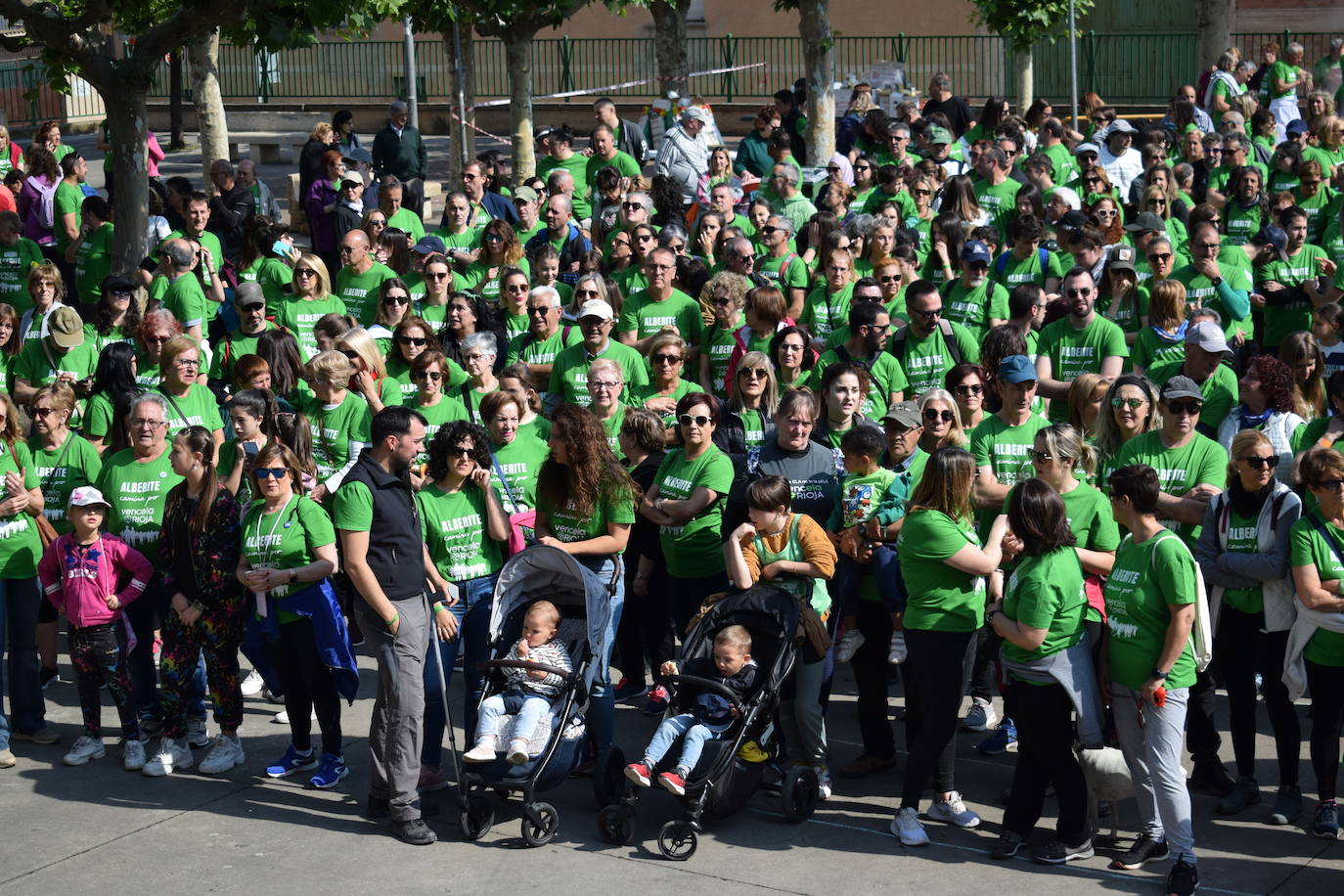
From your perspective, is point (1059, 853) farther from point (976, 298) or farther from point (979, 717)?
point (976, 298)

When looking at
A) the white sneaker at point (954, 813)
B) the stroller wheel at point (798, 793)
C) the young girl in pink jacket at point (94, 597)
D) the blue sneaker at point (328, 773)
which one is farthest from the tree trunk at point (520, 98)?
the white sneaker at point (954, 813)

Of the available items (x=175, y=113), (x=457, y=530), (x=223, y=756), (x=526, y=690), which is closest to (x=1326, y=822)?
(x=526, y=690)

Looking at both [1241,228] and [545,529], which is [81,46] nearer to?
[545,529]

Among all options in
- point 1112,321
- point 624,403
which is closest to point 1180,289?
point 1112,321

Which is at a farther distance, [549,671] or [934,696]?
[549,671]

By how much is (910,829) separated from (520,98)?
14.9 metres

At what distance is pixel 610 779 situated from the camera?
7.68m

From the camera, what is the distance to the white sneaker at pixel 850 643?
27.1 feet

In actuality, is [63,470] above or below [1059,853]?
above

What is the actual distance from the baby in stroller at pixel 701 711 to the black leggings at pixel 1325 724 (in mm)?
2424

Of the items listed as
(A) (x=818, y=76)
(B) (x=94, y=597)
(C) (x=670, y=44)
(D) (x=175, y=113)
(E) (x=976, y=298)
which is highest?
(C) (x=670, y=44)

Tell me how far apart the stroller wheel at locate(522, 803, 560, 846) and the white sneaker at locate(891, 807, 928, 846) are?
1510 millimetres

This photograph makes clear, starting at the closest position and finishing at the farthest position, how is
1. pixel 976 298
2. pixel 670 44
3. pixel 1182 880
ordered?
pixel 1182 880 → pixel 976 298 → pixel 670 44

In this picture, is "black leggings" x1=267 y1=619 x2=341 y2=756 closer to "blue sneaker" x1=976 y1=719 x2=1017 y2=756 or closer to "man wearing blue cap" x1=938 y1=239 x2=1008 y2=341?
"blue sneaker" x1=976 y1=719 x2=1017 y2=756
